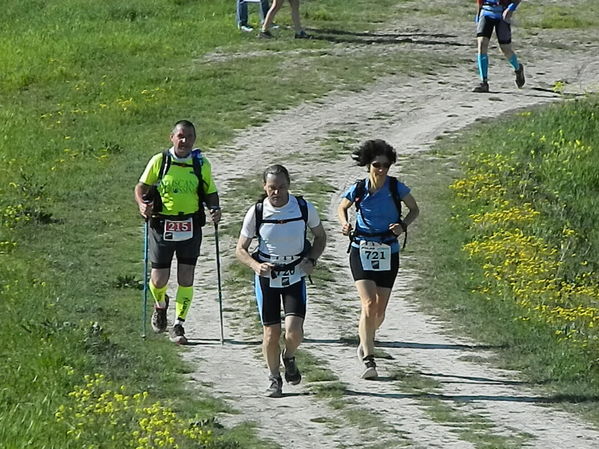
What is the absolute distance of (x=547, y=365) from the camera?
12133 mm

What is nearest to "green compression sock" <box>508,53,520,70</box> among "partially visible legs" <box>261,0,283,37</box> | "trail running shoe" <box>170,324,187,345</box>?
"partially visible legs" <box>261,0,283,37</box>

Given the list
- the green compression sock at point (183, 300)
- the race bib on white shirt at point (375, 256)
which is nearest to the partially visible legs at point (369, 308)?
the race bib on white shirt at point (375, 256)

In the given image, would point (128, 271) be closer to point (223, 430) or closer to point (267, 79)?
point (223, 430)

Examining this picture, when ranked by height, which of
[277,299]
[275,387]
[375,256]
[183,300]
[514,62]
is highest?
[514,62]

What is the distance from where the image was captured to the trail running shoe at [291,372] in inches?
442

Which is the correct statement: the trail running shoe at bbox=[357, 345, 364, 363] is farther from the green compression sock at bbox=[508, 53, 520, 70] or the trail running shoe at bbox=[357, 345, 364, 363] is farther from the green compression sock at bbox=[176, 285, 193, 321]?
the green compression sock at bbox=[508, 53, 520, 70]

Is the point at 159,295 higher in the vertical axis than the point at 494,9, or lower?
lower

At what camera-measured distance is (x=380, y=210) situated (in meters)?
11.4

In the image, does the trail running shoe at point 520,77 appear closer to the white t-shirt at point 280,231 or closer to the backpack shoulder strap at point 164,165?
the backpack shoulder strap at point 164,165

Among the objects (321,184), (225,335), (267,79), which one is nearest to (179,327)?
(225,335)

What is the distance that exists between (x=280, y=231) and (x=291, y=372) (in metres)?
1.27

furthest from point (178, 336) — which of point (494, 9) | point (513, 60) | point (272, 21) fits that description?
point (272, 21)

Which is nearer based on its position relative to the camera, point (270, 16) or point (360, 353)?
point (360, 353)

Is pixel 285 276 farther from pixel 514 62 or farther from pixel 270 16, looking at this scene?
pixel 270 16
